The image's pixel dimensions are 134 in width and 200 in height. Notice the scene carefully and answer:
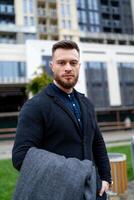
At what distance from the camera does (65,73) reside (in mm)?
2611

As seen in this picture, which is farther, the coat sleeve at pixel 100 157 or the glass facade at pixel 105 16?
the glass facade at pixel 105 16

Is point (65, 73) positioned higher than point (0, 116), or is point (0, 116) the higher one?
point (65, 73)

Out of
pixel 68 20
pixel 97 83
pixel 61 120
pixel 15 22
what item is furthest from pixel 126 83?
pixel 61 120

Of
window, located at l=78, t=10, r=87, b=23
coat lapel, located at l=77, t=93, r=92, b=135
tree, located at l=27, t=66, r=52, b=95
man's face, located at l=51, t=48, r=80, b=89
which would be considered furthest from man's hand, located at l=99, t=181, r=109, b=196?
window, located at l=78, t=10, r=87, b=23

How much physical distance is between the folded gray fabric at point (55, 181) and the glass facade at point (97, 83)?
Answer: 154 ft

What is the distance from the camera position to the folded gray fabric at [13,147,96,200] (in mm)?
2082

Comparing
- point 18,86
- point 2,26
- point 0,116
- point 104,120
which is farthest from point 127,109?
point 2,26

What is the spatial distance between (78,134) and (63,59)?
1.74ft

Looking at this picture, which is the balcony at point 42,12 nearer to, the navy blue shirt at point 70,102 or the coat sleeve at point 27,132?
the navy blue shirt at point 70,102

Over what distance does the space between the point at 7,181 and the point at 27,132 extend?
22.9ft

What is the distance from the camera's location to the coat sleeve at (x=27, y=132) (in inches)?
93.2

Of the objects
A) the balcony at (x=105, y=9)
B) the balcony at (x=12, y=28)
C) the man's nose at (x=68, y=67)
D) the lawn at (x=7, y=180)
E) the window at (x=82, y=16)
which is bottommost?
the lawn at (x=7, y=180)

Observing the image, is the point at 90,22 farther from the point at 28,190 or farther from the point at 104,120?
the point at 28,190

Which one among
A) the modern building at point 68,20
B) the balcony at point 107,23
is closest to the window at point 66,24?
the modern building at point 68,20
